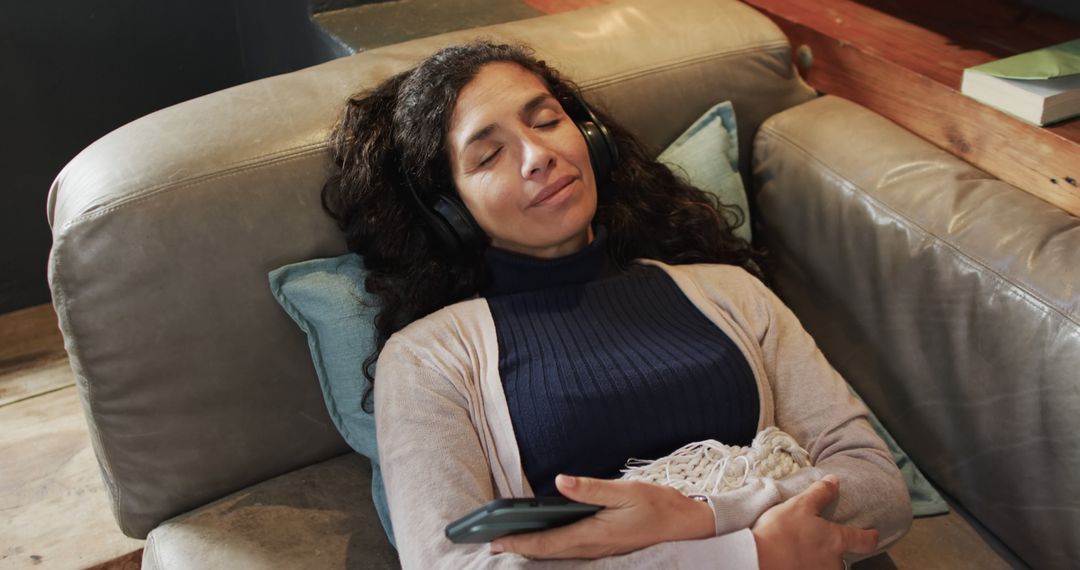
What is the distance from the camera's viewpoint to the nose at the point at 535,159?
4.52ft

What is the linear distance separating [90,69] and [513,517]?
2.08 metres

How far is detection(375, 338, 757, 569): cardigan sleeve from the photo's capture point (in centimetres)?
114

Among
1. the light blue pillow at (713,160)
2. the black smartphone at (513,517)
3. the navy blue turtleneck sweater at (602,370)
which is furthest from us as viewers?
the light blue pillow at (713,160)

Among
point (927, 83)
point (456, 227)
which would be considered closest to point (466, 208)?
point (456, 227)

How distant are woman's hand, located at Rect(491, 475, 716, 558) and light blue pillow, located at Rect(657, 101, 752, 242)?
0.67 m

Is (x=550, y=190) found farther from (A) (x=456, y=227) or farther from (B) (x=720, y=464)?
(B) (x=720, y=464)

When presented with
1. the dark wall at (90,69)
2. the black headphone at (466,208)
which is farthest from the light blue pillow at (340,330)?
the dark wall at (90,69)

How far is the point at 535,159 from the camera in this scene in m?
1.38

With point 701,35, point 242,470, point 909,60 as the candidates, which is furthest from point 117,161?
point 909,60

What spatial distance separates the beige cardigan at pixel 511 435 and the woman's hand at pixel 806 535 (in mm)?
21

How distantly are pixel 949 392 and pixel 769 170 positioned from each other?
50 cm

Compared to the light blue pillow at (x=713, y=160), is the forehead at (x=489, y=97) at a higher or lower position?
higher

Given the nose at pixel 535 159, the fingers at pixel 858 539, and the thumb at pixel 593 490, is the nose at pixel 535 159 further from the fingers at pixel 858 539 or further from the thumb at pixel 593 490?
the fingers at pixel 858 539

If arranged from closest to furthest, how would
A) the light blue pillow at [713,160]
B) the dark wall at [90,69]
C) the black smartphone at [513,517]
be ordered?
the black smartphone at [513,517] < the light blue pillow at [713,160] < the dark wall at [90,69]
